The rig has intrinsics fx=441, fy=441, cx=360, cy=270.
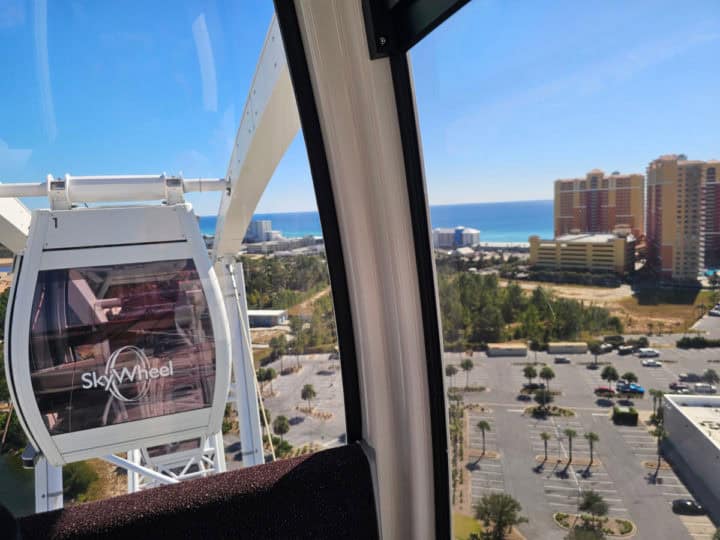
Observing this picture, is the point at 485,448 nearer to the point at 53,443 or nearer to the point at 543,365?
the point at 543,365

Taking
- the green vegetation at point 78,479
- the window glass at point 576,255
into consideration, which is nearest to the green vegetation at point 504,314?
the window glass at point 576,255

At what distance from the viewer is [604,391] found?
1.16 metres

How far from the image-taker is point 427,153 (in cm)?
154

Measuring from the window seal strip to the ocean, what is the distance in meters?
0.09

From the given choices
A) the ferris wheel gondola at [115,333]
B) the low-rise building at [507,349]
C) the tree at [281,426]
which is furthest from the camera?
the tree at [281,426]

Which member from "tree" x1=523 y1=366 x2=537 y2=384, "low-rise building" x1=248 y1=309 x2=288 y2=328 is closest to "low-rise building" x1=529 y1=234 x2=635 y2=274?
"tree" x1=523 y1=366 x2=537 y2=384

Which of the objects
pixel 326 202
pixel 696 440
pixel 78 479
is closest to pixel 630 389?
pixel 696 440

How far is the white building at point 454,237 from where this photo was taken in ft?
5.08

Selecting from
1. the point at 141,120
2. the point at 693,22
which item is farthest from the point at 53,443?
the point at 693,22

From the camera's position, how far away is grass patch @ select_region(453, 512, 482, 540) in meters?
1.59

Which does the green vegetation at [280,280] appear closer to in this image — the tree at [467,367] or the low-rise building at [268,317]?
the low-rise building at [268,317]

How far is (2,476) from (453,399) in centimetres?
178

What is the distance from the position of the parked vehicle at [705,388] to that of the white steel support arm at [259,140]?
63.2 inches

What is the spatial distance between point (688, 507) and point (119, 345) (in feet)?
6.54
